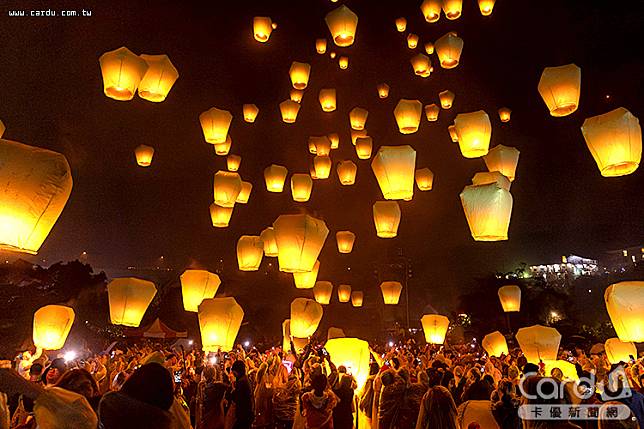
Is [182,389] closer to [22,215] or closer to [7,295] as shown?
[22,215]

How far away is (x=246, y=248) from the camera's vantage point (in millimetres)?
9867

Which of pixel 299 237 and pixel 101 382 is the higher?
pixel 299 237

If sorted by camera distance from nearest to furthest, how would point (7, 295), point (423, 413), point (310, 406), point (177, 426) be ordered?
point (177, 426)
point (423, 413)
point (310, 406)
point (7, 295)

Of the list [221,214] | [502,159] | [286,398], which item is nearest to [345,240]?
[221,214]

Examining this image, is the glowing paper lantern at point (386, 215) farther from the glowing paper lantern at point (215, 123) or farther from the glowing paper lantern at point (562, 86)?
the glowing paper lantern at point (562, 86)

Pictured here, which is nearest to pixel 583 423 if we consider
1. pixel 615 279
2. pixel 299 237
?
pixel 299 237

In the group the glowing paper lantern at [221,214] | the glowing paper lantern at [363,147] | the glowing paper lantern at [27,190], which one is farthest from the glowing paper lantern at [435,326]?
the glowing paper lantern at [27,190]

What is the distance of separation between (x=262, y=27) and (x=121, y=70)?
3.75m

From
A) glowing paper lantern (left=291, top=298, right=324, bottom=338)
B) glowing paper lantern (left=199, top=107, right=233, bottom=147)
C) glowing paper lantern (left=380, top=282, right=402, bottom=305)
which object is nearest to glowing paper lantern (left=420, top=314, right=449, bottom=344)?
glowing paper lantern (left=380, top=282, right=402, bottom=305)

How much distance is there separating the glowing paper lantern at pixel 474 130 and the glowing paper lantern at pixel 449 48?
6.16 feet

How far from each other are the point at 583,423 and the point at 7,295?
1683 cm

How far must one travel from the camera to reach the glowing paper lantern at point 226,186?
31.1ft

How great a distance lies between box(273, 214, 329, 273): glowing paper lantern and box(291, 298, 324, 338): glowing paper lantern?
3168mm

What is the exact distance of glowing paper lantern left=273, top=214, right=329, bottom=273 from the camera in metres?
6.02
